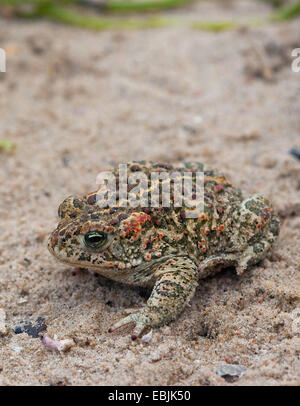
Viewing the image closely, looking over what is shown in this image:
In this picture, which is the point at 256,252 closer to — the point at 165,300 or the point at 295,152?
the point at 165,300

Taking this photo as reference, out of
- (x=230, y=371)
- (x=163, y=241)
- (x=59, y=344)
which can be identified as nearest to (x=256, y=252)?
(x=163, y=241)

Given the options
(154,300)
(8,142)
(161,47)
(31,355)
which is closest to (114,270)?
(154,300)

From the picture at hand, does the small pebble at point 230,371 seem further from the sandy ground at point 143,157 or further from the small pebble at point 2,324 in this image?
the small pebble at point 2,324

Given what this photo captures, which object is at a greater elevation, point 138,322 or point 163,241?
point 163,241

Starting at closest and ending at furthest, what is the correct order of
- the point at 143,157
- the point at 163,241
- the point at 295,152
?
the point at 163,241 → the point at 295,152 → the point at 143,157

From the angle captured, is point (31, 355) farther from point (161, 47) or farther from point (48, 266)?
point (161, 47)

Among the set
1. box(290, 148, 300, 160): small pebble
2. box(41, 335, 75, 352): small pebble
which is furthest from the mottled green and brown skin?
box(290, 148, 300, 160): small pebble
